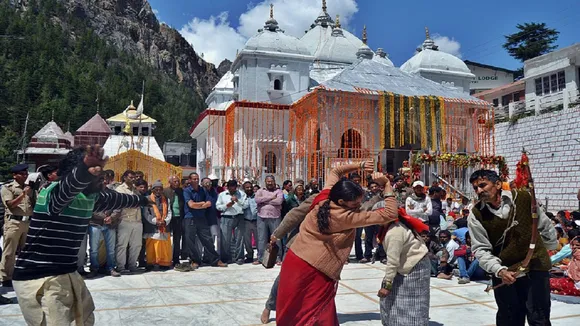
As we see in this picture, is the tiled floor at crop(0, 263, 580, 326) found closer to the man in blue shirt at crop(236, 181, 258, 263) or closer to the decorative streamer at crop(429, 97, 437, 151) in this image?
the man in blue shirt at crop(236, 181, 258, 263)

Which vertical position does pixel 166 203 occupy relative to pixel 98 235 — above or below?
above

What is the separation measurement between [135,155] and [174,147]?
32.1m

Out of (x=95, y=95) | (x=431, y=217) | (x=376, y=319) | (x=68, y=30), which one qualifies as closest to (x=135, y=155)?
(x=431, y=217)

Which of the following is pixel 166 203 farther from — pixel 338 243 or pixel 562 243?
pixel 562 243

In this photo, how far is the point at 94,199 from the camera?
2963mm

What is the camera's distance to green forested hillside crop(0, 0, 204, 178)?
168ft

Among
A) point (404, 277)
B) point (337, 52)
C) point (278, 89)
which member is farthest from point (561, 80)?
point (404, 277)

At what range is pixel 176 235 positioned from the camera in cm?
805

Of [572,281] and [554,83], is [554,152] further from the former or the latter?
[572,281]

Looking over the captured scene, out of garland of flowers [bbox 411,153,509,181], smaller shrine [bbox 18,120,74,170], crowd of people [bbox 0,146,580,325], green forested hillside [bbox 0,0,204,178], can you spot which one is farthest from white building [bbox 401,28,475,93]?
green forested hillside [bbox 0,0,204,178]

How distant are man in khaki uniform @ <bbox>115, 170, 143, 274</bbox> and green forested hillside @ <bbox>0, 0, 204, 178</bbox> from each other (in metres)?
35.4

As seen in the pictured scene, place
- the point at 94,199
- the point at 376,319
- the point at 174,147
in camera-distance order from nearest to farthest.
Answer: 1. the point at 94,199
2. the point at 376,319
3. the point at 174,147

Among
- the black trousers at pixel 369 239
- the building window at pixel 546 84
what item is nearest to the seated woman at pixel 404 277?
the black trousers at pixel 369 239

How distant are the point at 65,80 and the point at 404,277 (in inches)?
2541
